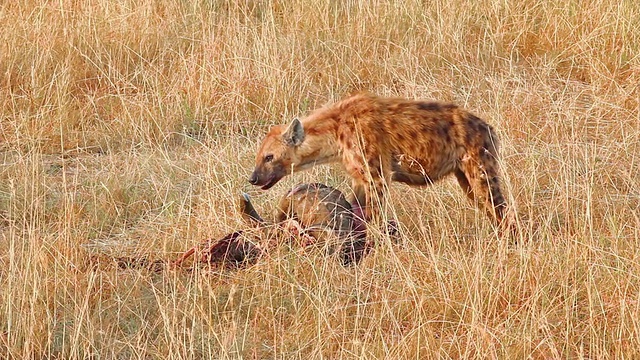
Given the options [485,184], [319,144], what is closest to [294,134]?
[319,144]

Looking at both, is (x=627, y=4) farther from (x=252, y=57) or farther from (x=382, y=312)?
(x=382, y=312)

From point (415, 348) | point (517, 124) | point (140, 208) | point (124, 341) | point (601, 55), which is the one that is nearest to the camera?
point (415, 348)

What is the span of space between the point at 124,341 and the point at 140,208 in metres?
1.81

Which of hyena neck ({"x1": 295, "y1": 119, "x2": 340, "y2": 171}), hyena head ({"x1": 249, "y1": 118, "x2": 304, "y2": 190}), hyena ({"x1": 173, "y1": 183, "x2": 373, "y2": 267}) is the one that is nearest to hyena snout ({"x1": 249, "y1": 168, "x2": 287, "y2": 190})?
hyena head ({"x1": 249, "y1": 118, "x2": 304, "y2": 190})

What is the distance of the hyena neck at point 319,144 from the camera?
5.95 meters

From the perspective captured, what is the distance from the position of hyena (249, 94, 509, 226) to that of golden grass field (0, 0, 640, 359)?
0.16m

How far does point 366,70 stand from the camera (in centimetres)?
791

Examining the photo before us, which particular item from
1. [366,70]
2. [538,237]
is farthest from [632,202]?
[366,70]

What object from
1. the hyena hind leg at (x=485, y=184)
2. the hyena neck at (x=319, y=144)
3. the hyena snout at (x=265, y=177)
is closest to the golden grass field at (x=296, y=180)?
the hyena hind leg at (x=485, y=184)

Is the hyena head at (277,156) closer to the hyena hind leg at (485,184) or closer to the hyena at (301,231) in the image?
the hyena at (301,231)

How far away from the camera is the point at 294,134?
234 inches

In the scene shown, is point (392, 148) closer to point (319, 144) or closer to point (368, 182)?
point (368, 182)

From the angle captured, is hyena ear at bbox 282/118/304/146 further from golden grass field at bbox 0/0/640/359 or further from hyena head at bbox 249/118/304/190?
golden grass field at bbox 0/0/640/359

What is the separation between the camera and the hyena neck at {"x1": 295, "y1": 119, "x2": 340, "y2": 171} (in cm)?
595
